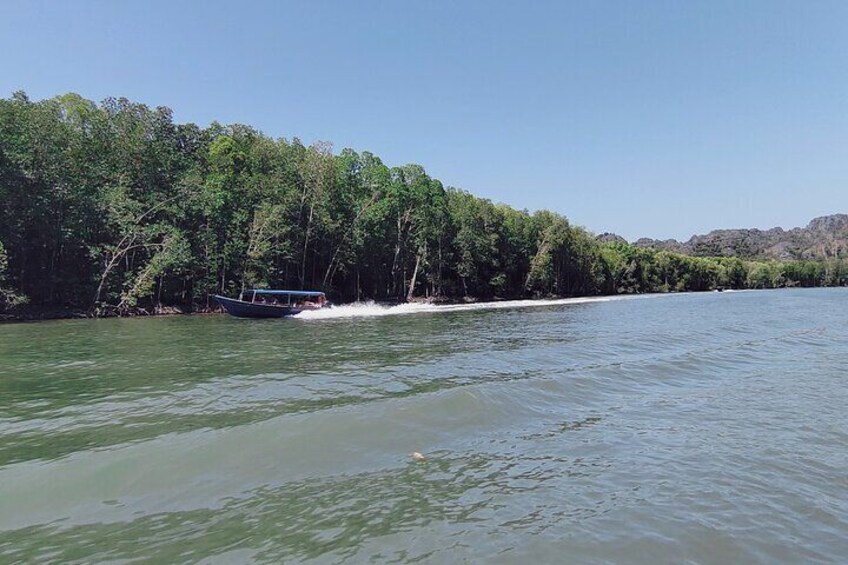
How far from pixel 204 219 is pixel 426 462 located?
49.2m

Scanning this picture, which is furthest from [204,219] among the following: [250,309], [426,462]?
[426,462]

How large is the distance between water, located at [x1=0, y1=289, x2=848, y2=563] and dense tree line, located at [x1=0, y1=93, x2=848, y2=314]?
30.1 metres

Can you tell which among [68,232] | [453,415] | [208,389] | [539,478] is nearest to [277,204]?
[68,232]

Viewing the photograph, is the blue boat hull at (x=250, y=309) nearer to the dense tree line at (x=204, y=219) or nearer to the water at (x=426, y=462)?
the dense tree line at (x=204, y=219)

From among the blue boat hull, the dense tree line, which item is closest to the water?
the blue boat hull

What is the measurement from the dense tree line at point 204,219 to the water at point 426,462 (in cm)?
3009

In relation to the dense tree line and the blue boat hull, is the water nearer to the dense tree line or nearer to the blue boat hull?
the blue boat hull

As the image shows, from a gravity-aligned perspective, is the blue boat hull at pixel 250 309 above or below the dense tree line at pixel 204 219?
below

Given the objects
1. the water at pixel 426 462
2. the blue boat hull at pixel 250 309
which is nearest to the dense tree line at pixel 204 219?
the blue boat hull at pixel 250 309

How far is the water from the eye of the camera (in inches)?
220

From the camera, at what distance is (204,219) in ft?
166

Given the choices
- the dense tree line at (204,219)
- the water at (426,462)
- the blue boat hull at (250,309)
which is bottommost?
the water at (426,462)

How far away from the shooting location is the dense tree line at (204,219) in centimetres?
4122

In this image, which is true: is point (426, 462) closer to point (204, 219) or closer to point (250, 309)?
point (250, 309)
